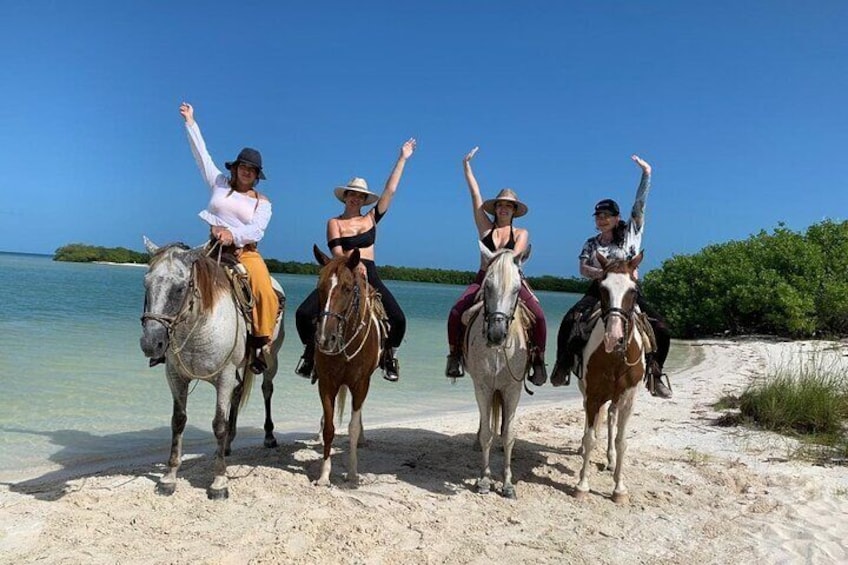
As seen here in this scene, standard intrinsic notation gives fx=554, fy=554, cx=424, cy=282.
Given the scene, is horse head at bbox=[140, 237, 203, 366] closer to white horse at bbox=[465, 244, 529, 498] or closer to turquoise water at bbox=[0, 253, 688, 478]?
white horse at bbox=[465, 244, 529, 498]

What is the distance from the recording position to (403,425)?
818 centimetres

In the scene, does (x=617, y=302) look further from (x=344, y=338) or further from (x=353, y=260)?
(x=344, y=338)

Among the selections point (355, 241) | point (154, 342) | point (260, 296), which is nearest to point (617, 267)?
point (355, 241)

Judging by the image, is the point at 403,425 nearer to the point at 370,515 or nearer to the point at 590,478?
the point at 590,478

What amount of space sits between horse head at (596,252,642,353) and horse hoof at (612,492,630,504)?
1.35m

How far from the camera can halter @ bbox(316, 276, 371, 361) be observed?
463 centimetres

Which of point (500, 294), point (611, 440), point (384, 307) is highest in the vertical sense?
point (500, 294)

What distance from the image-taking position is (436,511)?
4.63 meters

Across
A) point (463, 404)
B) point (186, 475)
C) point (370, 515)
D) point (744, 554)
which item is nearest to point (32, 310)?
point (463, 404)

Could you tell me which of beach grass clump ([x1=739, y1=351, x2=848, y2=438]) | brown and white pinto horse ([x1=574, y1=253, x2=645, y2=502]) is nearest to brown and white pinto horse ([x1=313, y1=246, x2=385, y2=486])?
brown and white pinto horse ([x1=574, y1=253, x2=645, y2=502])

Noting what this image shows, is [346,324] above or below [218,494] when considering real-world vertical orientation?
above

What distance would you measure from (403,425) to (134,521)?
4470mm

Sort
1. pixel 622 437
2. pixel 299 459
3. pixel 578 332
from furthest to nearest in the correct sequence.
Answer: pixel 299 459 → pixel 578 332 → pixel 622 437

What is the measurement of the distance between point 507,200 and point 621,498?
3002 mm
